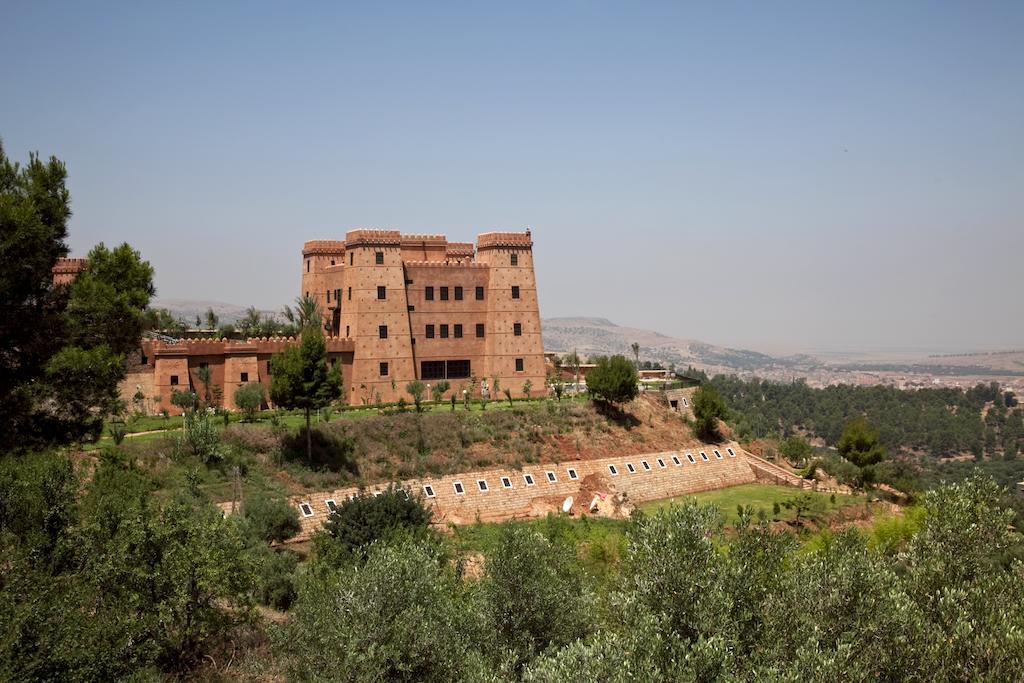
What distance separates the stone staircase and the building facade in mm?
11588

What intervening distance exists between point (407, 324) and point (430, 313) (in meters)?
1.60

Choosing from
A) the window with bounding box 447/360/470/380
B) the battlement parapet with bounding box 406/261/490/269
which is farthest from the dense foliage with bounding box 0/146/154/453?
the window with bounding box 447/360/470/380

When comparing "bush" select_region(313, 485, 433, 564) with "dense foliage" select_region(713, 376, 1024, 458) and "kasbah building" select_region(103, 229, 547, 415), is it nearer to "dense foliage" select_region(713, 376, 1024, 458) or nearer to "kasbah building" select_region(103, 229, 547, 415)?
"kasbah building" select_region(103, 229, 547, 415)

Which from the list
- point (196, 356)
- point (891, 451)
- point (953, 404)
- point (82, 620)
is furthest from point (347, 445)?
point (953, 404)

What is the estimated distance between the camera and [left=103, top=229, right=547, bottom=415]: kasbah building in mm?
43500

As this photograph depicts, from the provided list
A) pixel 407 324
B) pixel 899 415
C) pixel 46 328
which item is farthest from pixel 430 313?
pixel 899 415

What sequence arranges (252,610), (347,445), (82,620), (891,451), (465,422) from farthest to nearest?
1. (891,451)
2. (465,422)
3. (347,445)
4. (252,610)
5. (82,620)

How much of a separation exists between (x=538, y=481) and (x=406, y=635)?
78.3 ft

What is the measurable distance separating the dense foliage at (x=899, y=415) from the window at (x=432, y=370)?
132 feet

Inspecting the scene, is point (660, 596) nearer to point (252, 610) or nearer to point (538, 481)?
point (252, 610)

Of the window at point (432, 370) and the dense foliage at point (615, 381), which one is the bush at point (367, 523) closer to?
the dense foliage at point (615, 381)

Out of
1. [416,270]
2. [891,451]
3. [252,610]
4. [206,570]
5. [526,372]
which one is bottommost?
[891,451]

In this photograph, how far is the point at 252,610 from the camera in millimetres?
21688

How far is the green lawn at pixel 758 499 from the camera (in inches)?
1519
